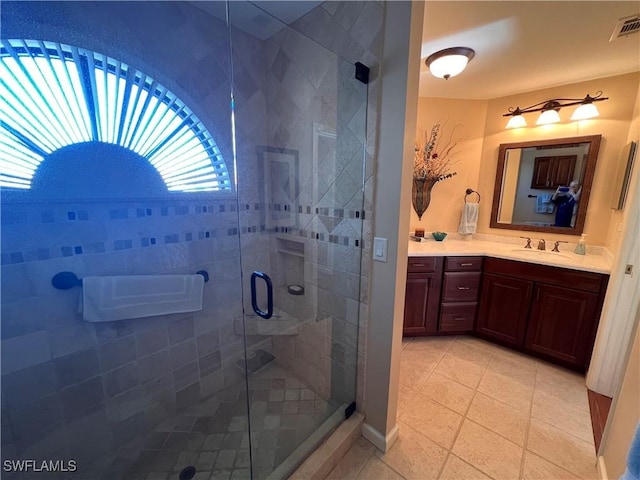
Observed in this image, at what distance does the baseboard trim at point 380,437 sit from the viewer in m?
1.49

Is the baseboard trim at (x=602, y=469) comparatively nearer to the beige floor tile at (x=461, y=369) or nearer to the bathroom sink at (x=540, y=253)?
the beige floor tile at (x=461, y=369)

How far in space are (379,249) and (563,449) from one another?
1589mm

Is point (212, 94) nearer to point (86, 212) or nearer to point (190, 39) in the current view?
point (190, 39)

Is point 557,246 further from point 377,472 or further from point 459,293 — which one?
point 377,472

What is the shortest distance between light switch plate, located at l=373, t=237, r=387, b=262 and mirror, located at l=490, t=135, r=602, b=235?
7.03ft

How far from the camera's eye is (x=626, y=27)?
5.05 ft

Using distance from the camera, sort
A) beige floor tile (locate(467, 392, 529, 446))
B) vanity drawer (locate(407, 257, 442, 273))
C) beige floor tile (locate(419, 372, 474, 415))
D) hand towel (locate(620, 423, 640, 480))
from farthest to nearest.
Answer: vanity drawer (locate(407, 257, 442, 273))
beige floor tile (locate(419, 372, 474, 415))
beige floor tile (locate(467, 392, 529, 446))
hand towel (locate(620, 423, 640, 480))

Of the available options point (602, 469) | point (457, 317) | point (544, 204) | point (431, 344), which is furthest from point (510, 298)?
point (602, 469)

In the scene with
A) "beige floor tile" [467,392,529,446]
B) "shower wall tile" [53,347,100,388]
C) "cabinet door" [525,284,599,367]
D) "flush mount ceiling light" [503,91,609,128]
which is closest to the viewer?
"shower wall tile" [53,347,100,388]

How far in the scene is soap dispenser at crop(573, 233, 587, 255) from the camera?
2314 millimetres

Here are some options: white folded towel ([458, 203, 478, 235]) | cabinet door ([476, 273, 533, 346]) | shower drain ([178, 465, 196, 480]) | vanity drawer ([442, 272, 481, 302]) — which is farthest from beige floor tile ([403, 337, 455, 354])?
shower drain ([178, 465, 196, 480])

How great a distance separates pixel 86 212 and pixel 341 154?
53.1 inches

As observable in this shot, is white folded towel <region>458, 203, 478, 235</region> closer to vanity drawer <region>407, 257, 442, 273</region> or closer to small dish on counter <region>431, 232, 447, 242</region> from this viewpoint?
small dish on counter <region>431, 232, 447, 242</region>

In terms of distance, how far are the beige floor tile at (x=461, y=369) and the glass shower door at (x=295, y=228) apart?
998 millimetres
